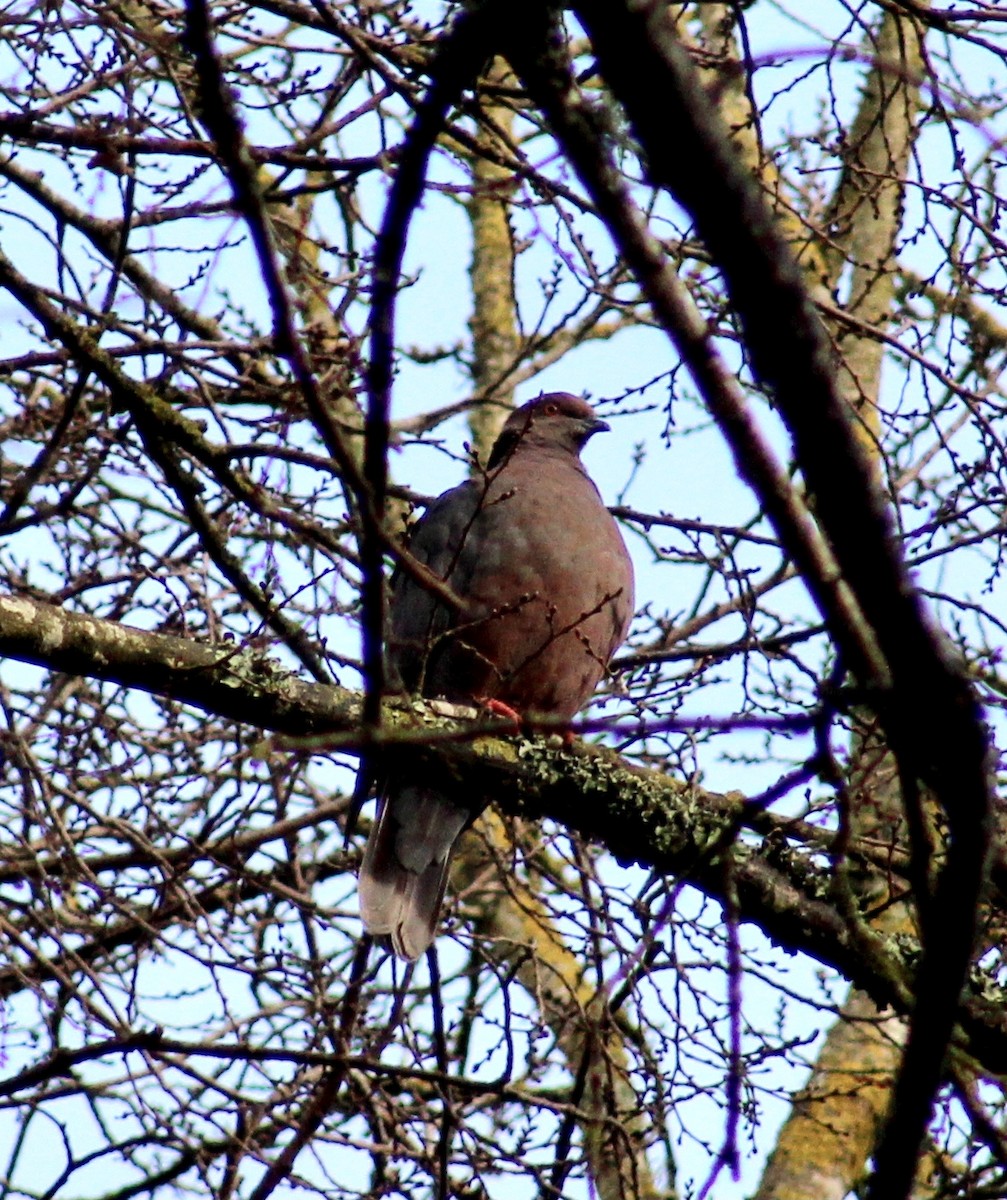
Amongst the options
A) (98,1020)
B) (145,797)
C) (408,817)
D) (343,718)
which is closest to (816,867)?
(343,718)

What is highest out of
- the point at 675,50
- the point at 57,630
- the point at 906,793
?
the point at 57,630

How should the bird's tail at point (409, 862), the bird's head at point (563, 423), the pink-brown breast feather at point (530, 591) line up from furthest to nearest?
the bird's head at point (563, 423)
the pink-brown breast feather at point (530, 591)
the bird's tail at point (409, 862)

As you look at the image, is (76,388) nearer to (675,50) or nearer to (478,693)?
(478,693)

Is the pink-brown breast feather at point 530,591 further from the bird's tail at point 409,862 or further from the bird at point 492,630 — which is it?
the bird's tail at point 409,862

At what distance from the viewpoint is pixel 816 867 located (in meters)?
4.14

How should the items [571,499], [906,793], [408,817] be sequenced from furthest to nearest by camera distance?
1. [571,499]
2. [408,817]
3. [906,793]

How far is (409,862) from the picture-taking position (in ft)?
17.7

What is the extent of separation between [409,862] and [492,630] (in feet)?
2.77

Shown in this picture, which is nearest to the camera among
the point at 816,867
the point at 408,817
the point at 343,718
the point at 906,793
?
the point at 906,793

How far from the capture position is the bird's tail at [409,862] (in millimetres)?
5270

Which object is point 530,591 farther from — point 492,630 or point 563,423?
point 563,423

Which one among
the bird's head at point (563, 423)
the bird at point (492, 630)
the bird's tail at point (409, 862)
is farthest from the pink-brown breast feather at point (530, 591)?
the bird's head at point (563, 423)

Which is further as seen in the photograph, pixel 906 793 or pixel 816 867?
pixel 816 867

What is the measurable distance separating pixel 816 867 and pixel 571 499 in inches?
84.0
